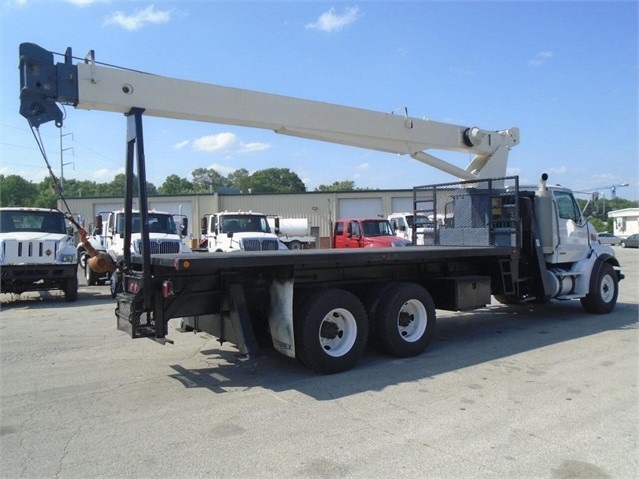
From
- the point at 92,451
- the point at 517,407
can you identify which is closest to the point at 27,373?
the point at 92,451

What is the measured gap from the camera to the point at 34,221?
553 inches

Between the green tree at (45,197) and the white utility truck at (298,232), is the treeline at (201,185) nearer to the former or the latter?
the green tree at (45,197)

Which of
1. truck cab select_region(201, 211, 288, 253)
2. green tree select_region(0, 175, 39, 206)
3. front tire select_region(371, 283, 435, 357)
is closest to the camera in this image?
front tire select_region(371, 283, 435, 357)

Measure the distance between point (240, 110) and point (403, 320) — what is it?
12.3 feet

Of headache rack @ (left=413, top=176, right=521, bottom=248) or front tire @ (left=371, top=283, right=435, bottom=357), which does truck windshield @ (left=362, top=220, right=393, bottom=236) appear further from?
front tire @ (left=371, top=283, right=435, bottom=357)

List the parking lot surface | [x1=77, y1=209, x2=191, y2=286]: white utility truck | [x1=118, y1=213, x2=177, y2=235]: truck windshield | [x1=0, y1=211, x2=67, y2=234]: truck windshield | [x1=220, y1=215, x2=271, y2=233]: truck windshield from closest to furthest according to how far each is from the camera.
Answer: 1. the parking lot surface
2. [x1=0, y1=211, x2=67, y2=234]: truck windshield
3. [x1=77, y1=209, x2=191, y2=286]: white utility truck
4. [x1=118, y1=213, x2=177, y2=235]: truck windshield
5. [x1=220, y1=215, x2=271, y2=233]: truck windshield

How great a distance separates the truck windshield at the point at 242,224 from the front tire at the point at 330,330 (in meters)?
11.4

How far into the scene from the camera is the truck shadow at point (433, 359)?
609 centimetres

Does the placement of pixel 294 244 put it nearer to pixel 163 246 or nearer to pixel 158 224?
pixel 158 224

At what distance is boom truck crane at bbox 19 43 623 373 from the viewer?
600 cm

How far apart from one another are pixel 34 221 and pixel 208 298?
10044 mm

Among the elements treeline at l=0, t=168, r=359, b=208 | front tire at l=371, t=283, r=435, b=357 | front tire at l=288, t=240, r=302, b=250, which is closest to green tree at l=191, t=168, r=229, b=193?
treeline at l=0, t=168, r=359, b=208

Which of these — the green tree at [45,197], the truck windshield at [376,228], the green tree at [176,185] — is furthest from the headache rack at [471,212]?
the green tree at [176,185]

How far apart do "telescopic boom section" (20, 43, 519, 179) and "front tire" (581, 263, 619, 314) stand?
2.91 metres
